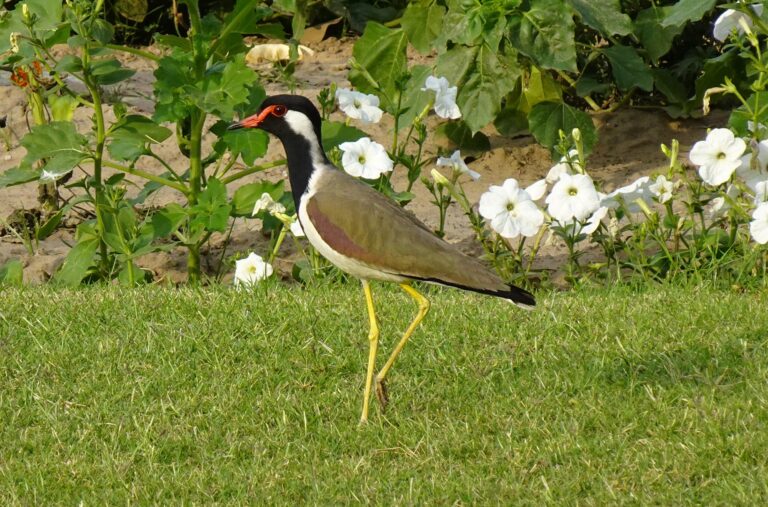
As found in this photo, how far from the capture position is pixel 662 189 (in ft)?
19.3

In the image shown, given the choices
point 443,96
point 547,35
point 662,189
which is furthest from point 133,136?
point 662,189

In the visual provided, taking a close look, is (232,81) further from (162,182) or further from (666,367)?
(666,367)

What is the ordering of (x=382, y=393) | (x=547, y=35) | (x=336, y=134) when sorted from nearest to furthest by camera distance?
1. (x=382, y=393)
2. (x=336, y=134)
3. (x=547, y=35)

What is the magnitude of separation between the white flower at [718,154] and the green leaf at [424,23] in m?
Result: 2.05

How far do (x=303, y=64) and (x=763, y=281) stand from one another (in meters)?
4.55

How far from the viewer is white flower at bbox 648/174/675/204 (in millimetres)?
5859

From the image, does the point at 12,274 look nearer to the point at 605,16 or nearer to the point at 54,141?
the point at 54,141

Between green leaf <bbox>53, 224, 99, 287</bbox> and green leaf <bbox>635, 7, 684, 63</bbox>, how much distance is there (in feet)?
10.8

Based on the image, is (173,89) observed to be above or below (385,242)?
below

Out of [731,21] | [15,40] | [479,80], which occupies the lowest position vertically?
[479,80]

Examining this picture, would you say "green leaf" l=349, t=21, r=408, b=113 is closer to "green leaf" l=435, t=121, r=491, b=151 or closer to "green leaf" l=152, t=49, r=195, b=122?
"green leaf" l=435, t=121, r=491, b=151

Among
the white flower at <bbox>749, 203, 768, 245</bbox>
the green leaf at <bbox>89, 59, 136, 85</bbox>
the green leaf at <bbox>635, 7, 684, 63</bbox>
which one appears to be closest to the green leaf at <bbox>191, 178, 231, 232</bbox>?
the green leaf at <bbox>89, 59, 136, 85</bbox>

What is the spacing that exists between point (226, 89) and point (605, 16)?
85.0 inches

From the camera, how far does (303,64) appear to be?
932 cm
